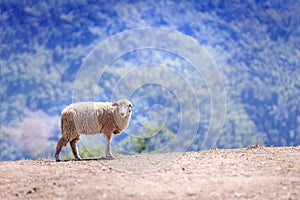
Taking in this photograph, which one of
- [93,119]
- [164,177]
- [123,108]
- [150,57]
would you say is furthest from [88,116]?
→ [150,57]

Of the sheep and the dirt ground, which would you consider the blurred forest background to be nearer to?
the sheep

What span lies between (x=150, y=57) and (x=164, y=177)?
1559 cm

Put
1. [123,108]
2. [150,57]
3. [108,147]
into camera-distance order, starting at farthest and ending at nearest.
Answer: [150,57]
[123,108]
[108,147]

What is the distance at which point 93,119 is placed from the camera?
1185cm

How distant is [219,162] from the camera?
10.0 meters

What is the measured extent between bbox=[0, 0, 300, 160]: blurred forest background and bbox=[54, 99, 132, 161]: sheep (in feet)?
39.0

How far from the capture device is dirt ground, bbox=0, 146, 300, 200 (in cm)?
790

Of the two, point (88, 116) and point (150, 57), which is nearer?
point (88, 116)

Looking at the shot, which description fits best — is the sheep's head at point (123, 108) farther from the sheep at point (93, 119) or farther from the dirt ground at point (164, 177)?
the dirt ground at point (164, 177)

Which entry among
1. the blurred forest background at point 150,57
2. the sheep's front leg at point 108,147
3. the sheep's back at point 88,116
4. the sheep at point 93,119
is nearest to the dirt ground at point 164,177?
the sheep's front leg at point 108,147

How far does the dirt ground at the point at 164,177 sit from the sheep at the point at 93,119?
902 mm

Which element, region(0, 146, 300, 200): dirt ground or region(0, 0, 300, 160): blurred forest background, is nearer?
region(0, 146, 300, 200): dirt ground

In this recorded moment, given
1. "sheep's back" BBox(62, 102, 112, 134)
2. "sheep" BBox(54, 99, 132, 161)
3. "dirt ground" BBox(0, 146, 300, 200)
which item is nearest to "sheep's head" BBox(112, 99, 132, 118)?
"sheep" BBox(54, 99, 132, 161)

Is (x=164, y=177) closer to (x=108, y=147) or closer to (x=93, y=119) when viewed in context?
(x=108, y=147)
